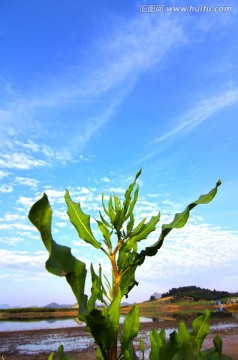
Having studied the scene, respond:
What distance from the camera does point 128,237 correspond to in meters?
1.98

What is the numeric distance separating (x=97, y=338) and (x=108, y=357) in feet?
0.54

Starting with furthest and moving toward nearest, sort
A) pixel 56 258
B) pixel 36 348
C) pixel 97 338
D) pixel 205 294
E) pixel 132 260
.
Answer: pixel 205 294
pixel 36 348
pixel 132 260
pixel 97 338
pixel 56 258

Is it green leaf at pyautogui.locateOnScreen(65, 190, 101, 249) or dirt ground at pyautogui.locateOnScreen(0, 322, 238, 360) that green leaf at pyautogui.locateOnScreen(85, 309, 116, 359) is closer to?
green leaf at pyautogui.locateOnScreen(65, 190, 101, 249)

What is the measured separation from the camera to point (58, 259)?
4.39ft

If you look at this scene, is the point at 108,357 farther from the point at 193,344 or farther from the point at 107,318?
the point at 193,344

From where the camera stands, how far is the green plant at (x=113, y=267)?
4.50 ft

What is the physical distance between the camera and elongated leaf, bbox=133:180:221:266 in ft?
5.85

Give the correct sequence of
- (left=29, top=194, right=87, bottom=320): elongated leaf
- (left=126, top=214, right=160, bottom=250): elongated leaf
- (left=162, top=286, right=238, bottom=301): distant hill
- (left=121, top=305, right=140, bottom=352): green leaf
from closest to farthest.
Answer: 1. (left=29, top=194, right=87, bottom=320): elongated leaf
2. (left=121, top=305, right=140, bottom=352): green leaf
3. (left=126, top=214, right=160, bottom=250): elongated leaf
4. (left=162, top=286, right=238, bottom=301): distant hill

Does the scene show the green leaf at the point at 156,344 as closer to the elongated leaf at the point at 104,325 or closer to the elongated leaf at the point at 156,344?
the elongated leaf at the point at 156,344

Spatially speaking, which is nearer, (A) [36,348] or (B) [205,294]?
(A) [36,348]

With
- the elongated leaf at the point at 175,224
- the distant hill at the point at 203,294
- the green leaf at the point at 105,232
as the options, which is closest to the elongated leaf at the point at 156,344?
the elongated leaf at the point at 175,224

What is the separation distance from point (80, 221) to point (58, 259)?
2.10 feet

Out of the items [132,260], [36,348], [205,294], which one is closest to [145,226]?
[132,260]

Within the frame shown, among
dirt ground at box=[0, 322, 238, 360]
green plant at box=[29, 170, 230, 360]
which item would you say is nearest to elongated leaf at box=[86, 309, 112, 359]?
green plant at box=[29, 170, 230, 360]
